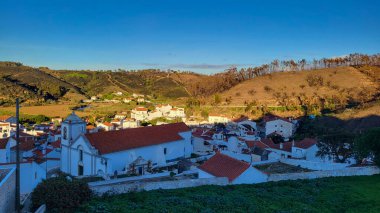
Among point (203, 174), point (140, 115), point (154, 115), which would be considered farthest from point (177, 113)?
point (203, 174)

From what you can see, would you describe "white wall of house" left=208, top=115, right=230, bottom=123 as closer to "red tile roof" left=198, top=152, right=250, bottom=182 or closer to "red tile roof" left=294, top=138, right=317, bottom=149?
"red tile roof" left=294, top=138, right=317, bottom=149

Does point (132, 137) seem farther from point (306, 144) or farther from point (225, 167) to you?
point (306, 144)

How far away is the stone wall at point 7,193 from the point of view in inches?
508

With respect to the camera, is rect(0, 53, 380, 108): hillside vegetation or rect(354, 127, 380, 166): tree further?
rect(0, 53, 380, 108): hillside vegetation

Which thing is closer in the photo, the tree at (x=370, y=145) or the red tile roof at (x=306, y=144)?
the tree at (x=370, y=145)

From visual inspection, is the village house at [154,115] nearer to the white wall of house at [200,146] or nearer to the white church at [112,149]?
the white wall of house at [200,146]

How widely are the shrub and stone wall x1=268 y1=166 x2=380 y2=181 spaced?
42.8ft

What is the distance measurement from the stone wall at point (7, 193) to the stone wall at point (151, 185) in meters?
3.63

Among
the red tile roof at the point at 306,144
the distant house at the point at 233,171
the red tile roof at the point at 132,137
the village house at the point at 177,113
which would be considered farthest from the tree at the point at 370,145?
the village house at the point at 177,113

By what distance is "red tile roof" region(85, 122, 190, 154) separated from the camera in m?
29.3

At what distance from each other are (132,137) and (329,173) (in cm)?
1653

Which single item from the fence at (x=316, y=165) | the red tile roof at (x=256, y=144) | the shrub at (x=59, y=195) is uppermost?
the shrub at (x=59, y=195)

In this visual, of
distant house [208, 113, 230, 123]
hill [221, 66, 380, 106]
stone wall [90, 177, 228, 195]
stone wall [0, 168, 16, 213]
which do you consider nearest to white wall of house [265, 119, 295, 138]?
distant house [208, 113, 230, 123]

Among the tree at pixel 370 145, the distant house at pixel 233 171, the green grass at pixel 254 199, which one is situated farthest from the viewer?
the tree at pixel 370 145
